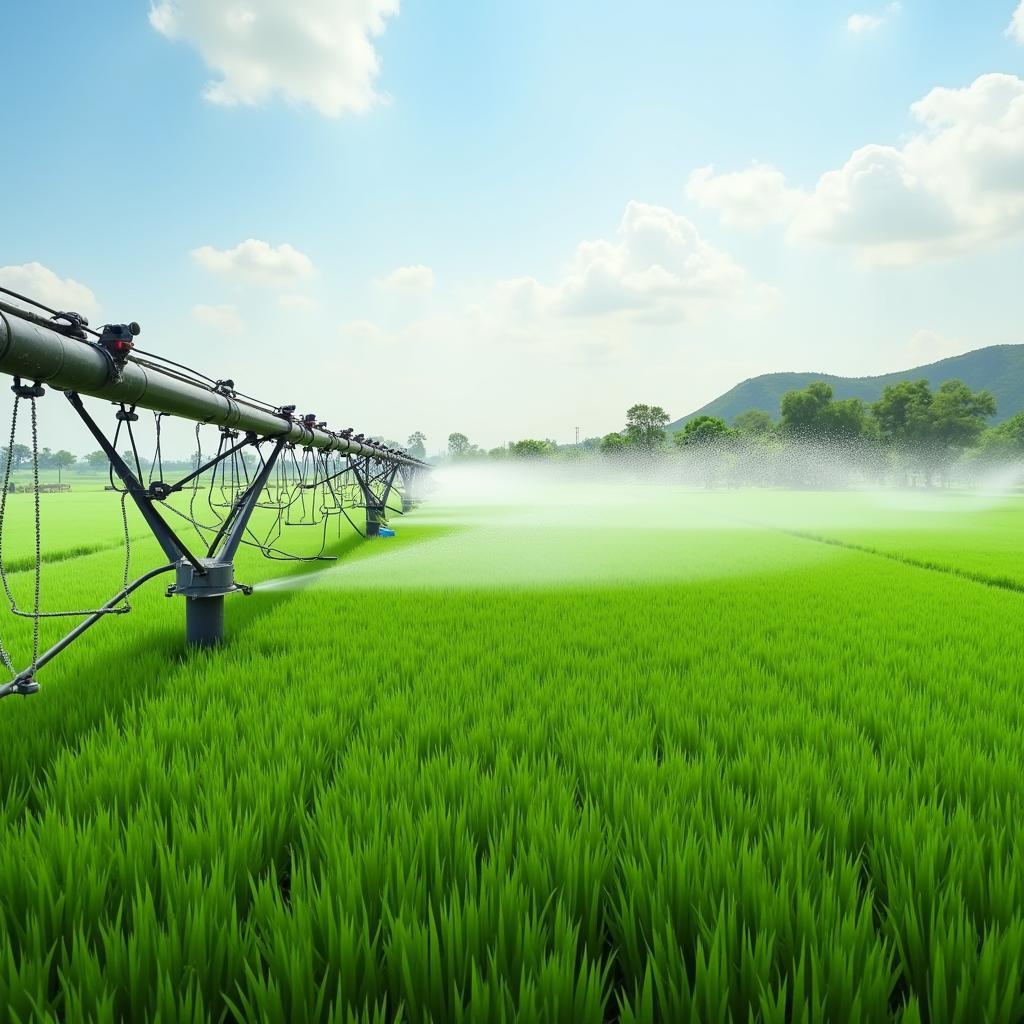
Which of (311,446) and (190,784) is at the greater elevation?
(311,446)

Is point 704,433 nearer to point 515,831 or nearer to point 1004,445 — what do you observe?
point 1004,445

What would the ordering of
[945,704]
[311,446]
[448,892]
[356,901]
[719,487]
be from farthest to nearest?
[719,487]
[311,446]
[945,704]
[448,892]
[356,901]

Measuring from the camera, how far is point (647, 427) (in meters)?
92.2

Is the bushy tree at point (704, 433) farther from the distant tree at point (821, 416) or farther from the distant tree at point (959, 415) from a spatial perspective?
the distant tree at point (959, 415)

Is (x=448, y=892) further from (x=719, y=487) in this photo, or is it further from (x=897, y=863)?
(x=719, y=487)

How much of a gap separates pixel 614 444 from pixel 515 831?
3746 inches

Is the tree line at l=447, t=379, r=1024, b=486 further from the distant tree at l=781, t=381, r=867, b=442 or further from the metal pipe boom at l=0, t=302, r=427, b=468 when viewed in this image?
the metal pipe boom at l=0, t=302, r=427, b=468

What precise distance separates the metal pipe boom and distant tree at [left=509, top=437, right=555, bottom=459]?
107973mm

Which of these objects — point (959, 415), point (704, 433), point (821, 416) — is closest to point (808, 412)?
point (821, 416)

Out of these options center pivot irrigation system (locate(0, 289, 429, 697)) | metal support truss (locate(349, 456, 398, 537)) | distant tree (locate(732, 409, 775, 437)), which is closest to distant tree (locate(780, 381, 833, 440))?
distant tree (locate(732, 409, 775, 437))

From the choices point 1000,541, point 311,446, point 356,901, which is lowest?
point 1000,541

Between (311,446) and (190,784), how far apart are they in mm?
7597

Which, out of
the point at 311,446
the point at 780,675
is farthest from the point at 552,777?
the point at 311,446

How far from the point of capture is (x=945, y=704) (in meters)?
3.24
